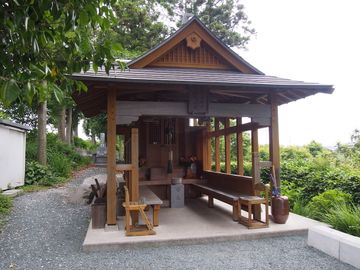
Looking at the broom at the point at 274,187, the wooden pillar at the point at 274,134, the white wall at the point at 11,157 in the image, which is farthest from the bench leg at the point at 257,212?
the white wall at the point at 11,157

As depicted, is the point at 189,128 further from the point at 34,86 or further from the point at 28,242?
the point at 34,86

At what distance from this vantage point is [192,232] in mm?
5102

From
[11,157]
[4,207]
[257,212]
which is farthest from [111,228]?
[11,157]

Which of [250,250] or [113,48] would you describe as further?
[250,250]

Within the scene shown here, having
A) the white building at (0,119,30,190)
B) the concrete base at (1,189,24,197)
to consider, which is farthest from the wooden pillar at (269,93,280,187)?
the white building at (0,119,30,190)

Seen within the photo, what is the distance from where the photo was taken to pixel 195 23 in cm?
676

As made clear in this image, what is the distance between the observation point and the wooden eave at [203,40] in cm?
662

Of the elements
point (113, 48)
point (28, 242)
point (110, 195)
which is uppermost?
point (113, 48)

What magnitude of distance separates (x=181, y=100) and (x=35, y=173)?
7.40m

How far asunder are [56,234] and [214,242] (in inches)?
111

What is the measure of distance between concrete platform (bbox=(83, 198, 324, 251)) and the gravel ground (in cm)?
12

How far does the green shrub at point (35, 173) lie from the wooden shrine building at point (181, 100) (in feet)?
13.8

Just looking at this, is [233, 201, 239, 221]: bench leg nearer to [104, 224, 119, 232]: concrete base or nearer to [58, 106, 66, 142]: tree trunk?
[104, 224, 119, 232]: concrete base

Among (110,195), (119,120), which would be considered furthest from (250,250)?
(119,120)
